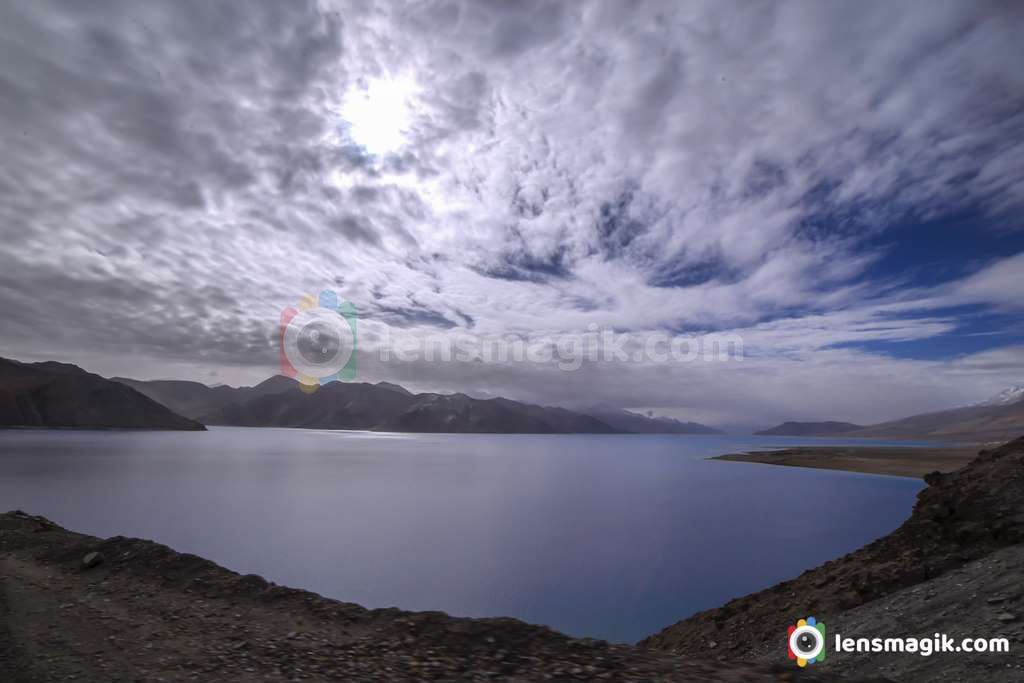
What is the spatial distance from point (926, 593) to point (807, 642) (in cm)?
263

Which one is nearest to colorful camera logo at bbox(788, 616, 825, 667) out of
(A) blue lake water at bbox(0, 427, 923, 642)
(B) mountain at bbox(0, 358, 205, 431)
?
(A) blue lake water at bbox(0, 427, 923, 642)

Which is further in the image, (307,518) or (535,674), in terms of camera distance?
(307,518)

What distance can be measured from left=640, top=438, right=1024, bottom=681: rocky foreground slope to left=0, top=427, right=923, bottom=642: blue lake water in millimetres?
4151

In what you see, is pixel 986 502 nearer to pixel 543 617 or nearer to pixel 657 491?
pixel 543 617

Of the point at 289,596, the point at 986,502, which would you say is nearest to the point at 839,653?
the point at 986,502

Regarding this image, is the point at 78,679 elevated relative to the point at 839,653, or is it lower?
elevated

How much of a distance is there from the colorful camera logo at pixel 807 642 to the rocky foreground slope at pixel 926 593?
272mm

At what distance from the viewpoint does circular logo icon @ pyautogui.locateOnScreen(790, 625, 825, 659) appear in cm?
949

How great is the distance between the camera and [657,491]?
51219mm

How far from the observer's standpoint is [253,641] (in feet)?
25.3

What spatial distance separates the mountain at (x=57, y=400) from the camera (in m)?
168

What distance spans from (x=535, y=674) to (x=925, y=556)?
11155mm

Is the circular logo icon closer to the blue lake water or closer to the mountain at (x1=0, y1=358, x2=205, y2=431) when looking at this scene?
the blue lake water
